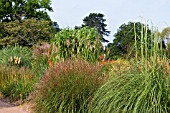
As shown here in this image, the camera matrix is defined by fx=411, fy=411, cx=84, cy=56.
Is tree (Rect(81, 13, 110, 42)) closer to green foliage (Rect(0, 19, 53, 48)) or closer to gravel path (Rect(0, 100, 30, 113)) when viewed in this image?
green foliage (Rect(0, 19, 53, 48))

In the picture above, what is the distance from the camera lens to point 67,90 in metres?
7.14

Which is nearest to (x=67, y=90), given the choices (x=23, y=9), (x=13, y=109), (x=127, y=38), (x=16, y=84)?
(x=127, y=38)

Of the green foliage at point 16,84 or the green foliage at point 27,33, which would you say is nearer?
the green foliage at point 16,84

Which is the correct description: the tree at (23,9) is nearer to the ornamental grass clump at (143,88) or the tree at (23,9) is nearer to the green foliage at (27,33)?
the green foliage at (27,33)

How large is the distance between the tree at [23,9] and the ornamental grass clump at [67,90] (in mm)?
32737

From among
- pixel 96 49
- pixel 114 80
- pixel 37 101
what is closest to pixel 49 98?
pixel 37 101

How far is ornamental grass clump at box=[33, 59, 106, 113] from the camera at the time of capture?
23.1ft

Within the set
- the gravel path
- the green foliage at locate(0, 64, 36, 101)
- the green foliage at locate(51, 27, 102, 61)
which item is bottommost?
the gravel path

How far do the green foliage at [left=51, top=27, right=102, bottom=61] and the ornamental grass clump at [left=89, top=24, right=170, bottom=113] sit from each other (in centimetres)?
504

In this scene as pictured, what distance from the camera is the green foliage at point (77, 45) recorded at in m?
11.4

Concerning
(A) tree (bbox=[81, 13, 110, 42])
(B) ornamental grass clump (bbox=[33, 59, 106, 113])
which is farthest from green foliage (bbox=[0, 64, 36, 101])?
(A) tree (bbox=[81, 13, 110, 42])

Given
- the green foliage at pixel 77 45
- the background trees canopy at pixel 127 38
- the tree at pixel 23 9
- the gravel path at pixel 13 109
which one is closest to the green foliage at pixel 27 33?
the tree at pixel 23 9

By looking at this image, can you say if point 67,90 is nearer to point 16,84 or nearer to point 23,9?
point 16,84

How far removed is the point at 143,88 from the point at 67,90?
2031mm
